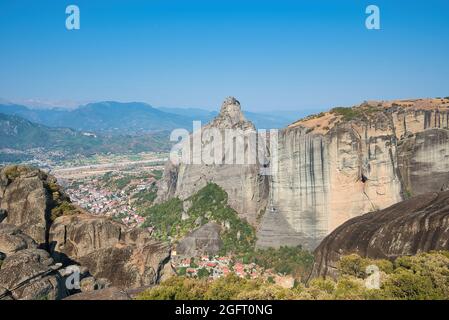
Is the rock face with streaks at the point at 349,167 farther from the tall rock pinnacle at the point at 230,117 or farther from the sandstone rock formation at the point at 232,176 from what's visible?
the tall rock pinnacle at the point at 230,117

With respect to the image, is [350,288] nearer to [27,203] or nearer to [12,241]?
[12,241]

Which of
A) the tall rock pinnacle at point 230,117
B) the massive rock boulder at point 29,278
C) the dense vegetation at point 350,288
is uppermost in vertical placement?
the tall rock pinnacle at point 230,117

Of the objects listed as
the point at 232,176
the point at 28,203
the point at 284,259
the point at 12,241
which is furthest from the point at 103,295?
A: the point at 232,176

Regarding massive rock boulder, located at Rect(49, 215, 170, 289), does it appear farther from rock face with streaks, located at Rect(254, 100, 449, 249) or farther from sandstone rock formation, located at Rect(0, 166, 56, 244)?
rock face with streaks, located at Rect(254, 100, 449, 249)

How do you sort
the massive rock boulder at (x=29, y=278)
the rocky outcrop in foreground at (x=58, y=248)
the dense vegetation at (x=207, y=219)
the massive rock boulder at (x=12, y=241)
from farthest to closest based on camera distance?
the dense vegetation at (x=207, y=219) < the massive rock boulder at (x=12, y=241) < the rocky outcrop in foreground at (x=58, y=248) < the massive rock boulder at (x=29, y=278)

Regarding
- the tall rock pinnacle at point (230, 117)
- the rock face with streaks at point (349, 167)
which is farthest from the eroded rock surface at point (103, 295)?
the tall rock pinnacle at point (230, 117)
